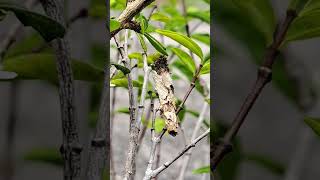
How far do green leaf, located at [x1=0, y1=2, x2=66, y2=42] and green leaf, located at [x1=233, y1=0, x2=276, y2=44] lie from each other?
0.65 feet

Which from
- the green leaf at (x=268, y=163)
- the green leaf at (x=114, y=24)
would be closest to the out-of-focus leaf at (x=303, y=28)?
the green leaf at (x=268, y=163)

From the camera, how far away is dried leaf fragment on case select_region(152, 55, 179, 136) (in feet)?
2.18

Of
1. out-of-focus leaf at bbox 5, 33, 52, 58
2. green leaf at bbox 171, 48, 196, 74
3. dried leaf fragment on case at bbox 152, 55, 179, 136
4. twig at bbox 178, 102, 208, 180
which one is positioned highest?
out-of-focus leaf at bbox 5, 33, 52, 58

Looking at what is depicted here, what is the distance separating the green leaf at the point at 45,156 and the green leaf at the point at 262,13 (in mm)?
280

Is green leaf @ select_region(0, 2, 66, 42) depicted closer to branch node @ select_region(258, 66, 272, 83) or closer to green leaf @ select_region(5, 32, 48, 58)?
green leaf @ select_region(5, 32, 48, 58)

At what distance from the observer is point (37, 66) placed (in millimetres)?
518

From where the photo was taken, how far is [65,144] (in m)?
0.51

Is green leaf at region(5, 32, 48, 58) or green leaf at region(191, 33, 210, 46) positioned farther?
green leaf at region(191, 33, 210, 46)

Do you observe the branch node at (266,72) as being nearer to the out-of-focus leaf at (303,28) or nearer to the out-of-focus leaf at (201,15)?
the out-of-focus leaf at (303,28)

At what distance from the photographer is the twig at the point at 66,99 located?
470 millimetres

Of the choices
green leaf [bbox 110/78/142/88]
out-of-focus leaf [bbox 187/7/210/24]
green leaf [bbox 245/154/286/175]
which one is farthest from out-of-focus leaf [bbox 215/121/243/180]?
out-of-focus leaf [bbox 187/7/210/24]

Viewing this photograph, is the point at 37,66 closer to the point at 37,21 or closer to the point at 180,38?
the point at 37,21

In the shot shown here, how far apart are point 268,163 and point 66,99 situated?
0.25 meters

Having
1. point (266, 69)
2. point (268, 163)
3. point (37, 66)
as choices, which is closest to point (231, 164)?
point (268, 163)
